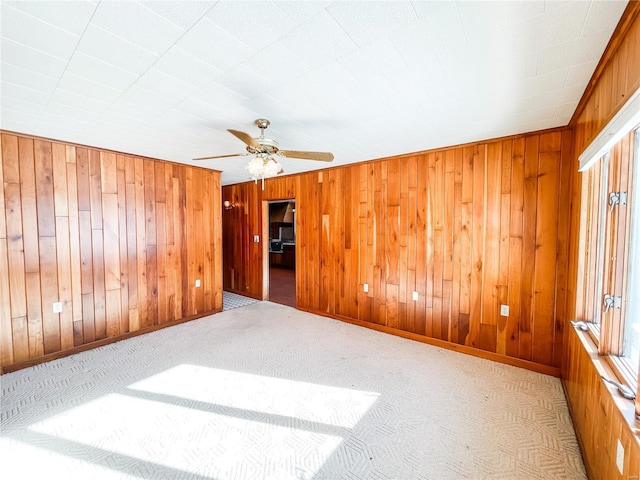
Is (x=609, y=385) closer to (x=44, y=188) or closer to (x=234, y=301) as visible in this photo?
(x=44, y=188)

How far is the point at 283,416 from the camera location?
2045mm

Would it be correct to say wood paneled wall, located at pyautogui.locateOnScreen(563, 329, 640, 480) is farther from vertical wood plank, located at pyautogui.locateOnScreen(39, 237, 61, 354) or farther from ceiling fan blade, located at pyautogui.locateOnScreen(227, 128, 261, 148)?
vertical wood plank, located at pyautogui.locateOnScreen(39, 237, 61, 354)

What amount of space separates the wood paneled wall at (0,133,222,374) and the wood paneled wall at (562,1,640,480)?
4.48 m

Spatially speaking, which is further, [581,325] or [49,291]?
[49,291]

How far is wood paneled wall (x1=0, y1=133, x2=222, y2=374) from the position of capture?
2744mm

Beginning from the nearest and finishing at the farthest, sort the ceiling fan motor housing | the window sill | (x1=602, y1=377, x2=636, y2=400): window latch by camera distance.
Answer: the window sill < (x1=602, y1=377, x2=636, y2=400): window latch < the ceiling fan motor housing

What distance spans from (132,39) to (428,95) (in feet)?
5.95

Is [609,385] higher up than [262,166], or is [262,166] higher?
[262,166]

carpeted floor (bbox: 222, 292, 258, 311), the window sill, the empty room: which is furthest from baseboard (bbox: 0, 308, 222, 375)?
the window sill

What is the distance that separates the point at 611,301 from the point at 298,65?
7.23ft

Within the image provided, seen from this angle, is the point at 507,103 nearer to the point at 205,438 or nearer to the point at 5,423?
the point at 205,438

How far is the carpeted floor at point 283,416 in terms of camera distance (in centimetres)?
162

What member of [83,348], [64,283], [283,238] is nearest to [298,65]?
[64,283]

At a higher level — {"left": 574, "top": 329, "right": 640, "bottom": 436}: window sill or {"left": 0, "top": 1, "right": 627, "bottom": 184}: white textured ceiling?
{"left": 0, "top": 1, "right": 627, "bottom": 184}: white textured ceiling
